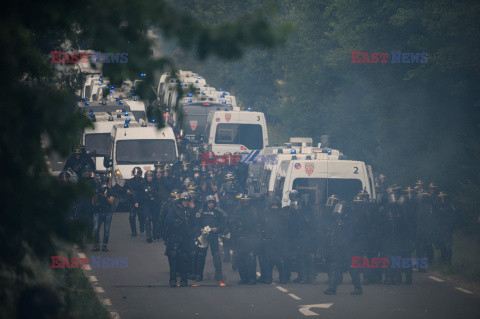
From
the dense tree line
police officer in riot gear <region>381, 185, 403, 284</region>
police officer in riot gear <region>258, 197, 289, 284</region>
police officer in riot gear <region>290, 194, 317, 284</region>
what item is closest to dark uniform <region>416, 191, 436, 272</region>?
police officer in riot gear <region>381, 185, 403, 284</region>

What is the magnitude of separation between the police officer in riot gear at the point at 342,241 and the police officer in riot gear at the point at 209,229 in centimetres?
220

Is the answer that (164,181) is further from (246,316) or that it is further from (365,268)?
(246,316)

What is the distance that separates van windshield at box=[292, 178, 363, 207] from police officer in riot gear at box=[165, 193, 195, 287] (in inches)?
90.0

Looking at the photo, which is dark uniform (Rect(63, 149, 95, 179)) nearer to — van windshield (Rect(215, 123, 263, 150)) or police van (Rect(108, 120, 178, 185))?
police van (Rect(108, 120, 178, 185))

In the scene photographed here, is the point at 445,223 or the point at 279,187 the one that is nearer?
the point at 279,187

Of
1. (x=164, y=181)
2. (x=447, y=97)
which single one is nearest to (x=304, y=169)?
(x=164, y=181)

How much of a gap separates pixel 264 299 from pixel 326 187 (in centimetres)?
304

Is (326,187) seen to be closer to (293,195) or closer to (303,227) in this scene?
(293,195)

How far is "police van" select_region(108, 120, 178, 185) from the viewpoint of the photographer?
85.0 feet

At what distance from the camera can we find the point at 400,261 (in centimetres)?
1605

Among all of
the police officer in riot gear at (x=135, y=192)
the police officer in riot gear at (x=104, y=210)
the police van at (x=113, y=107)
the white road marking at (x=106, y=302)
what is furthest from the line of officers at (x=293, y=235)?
the police van at (x=113, y=107)

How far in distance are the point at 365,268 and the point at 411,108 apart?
1230cm

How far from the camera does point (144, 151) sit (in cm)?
2631

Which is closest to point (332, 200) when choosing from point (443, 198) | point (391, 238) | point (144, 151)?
point (391, 238)
